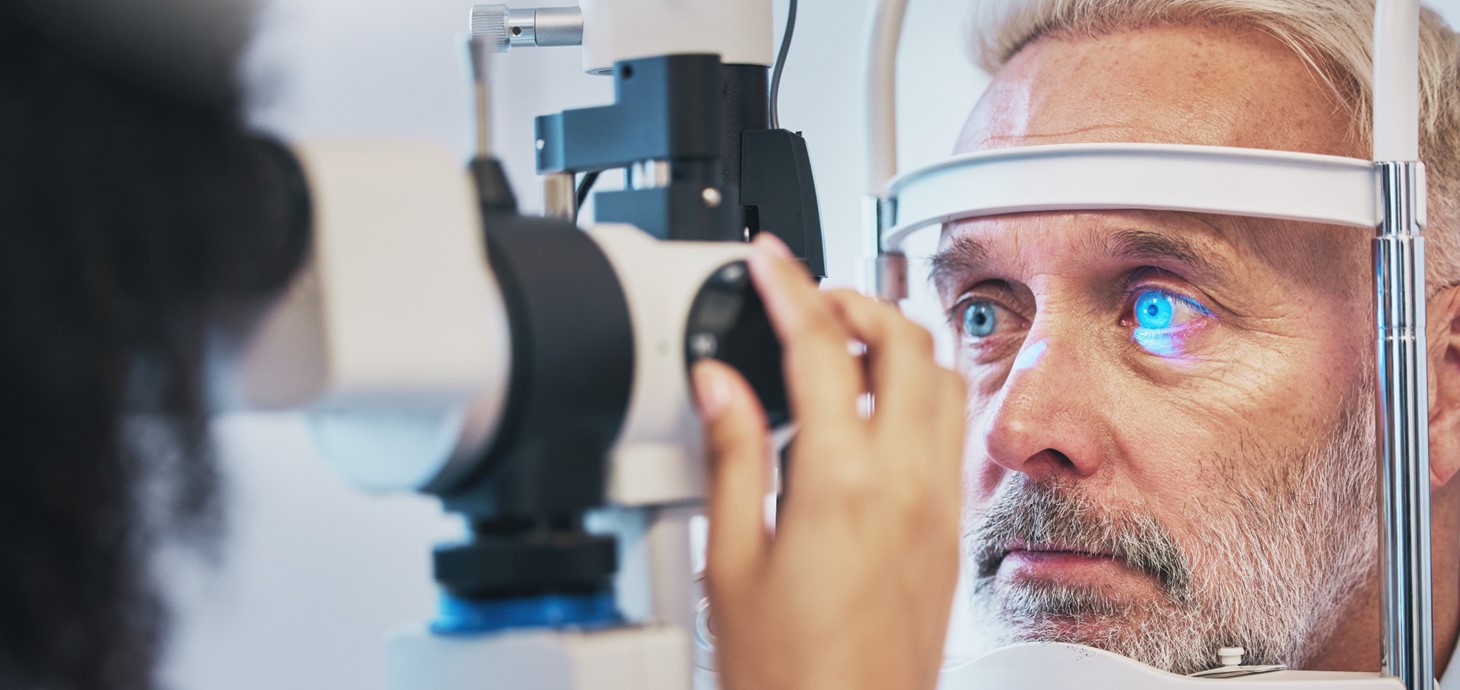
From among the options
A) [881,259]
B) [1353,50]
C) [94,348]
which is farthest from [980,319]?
[94,348]

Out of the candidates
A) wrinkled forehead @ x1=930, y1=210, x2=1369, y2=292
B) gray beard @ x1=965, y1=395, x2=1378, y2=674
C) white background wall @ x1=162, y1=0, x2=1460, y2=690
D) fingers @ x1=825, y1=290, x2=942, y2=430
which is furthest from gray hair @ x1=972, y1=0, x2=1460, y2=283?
fingers @ x1=825, y1=290, x2=942, y2=430

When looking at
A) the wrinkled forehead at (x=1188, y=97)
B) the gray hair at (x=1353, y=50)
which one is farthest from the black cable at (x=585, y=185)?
the gray hair at (x=1353, y=50)

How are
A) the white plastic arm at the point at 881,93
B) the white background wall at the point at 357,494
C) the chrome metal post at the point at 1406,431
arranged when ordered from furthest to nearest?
1. the white background wall at the point at 357,494
2. the white plastic arm at the point at 881,93
3. the chrome metal post at the point at 1406,431

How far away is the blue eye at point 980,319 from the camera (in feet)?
4.60

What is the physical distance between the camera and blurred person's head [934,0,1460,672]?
47.8 inches

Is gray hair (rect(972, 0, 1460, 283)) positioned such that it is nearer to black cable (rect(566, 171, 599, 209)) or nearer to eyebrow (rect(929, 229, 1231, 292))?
eyebrow (rect(929, 229, 1231, 292))

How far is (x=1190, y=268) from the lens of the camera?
4.05 feet

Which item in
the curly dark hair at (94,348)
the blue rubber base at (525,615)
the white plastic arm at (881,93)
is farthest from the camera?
the white plastic arm at (881,93)

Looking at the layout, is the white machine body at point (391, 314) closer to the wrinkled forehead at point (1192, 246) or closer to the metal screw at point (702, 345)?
the metal screw at point (702, 345)

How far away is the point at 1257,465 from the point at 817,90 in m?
1.17

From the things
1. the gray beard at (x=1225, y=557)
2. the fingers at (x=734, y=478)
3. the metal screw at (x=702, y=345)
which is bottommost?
the gray beard at (x=1225, y=557)

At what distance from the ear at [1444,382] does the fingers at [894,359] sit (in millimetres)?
873

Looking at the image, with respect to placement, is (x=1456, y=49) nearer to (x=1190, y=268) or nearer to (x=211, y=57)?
(x=1190, y=268)

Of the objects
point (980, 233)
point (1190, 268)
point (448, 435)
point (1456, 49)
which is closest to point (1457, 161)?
point (1456, 49)
